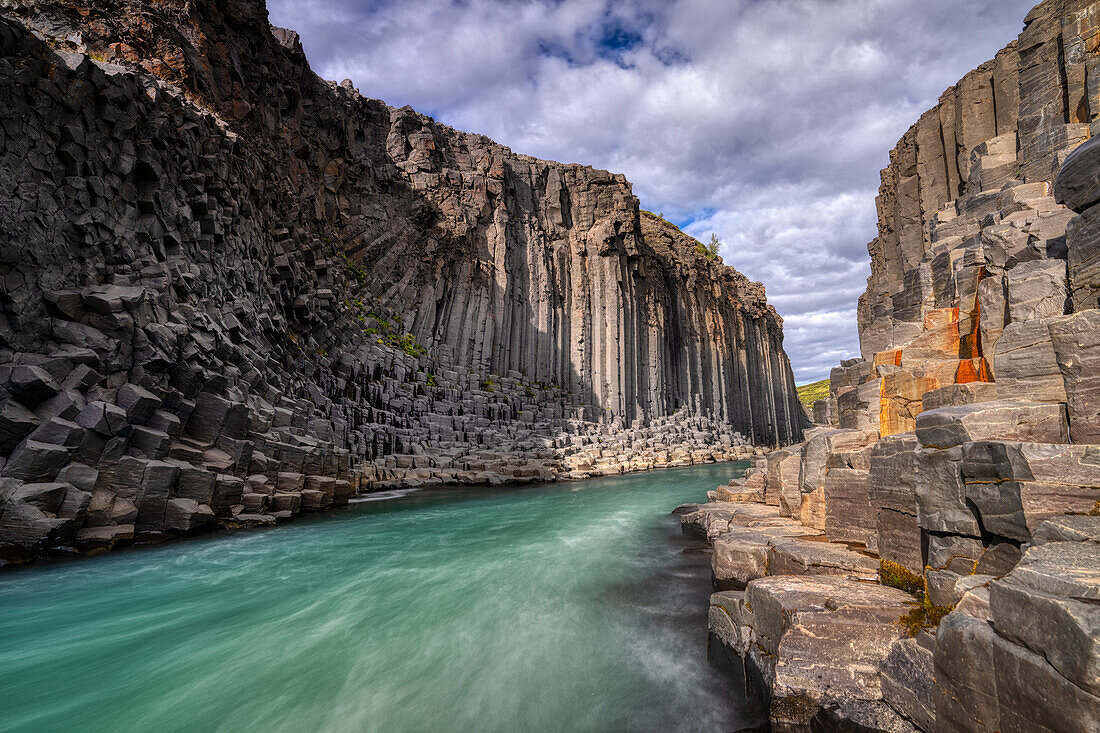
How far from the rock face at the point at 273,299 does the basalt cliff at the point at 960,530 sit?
553 inches

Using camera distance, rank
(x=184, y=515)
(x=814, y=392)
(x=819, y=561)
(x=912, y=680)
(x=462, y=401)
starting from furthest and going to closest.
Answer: (x=814, y=392) → (x=462, y=401) → (x=184, y=515) → (x=819, y=561) → (x=912, y=680)

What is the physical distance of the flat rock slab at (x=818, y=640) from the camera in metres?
4.23

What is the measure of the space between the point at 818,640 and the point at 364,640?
6.12m

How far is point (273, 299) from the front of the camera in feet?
74.8

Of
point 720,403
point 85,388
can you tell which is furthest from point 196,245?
point 720,403

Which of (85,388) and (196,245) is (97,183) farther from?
(85,388)

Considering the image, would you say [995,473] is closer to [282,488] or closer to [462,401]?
[282,488]

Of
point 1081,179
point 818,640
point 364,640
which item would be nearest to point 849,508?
point 818,640

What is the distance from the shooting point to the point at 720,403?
5962 cm

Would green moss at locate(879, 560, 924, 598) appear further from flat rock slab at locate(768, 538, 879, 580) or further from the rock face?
the rock face

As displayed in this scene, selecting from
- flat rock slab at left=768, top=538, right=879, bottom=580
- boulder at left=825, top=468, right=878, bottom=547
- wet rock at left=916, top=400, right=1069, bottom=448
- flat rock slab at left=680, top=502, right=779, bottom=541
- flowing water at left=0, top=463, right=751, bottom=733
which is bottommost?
flowing water at left=0, top=463, right=751, bottom=733

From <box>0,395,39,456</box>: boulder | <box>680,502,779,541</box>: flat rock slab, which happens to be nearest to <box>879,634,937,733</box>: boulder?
<box>680,502,779,541</box>: flat rock slab

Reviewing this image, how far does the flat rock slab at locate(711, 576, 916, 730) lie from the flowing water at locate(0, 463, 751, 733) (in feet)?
2.23

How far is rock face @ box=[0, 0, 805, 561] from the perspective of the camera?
1182cm
